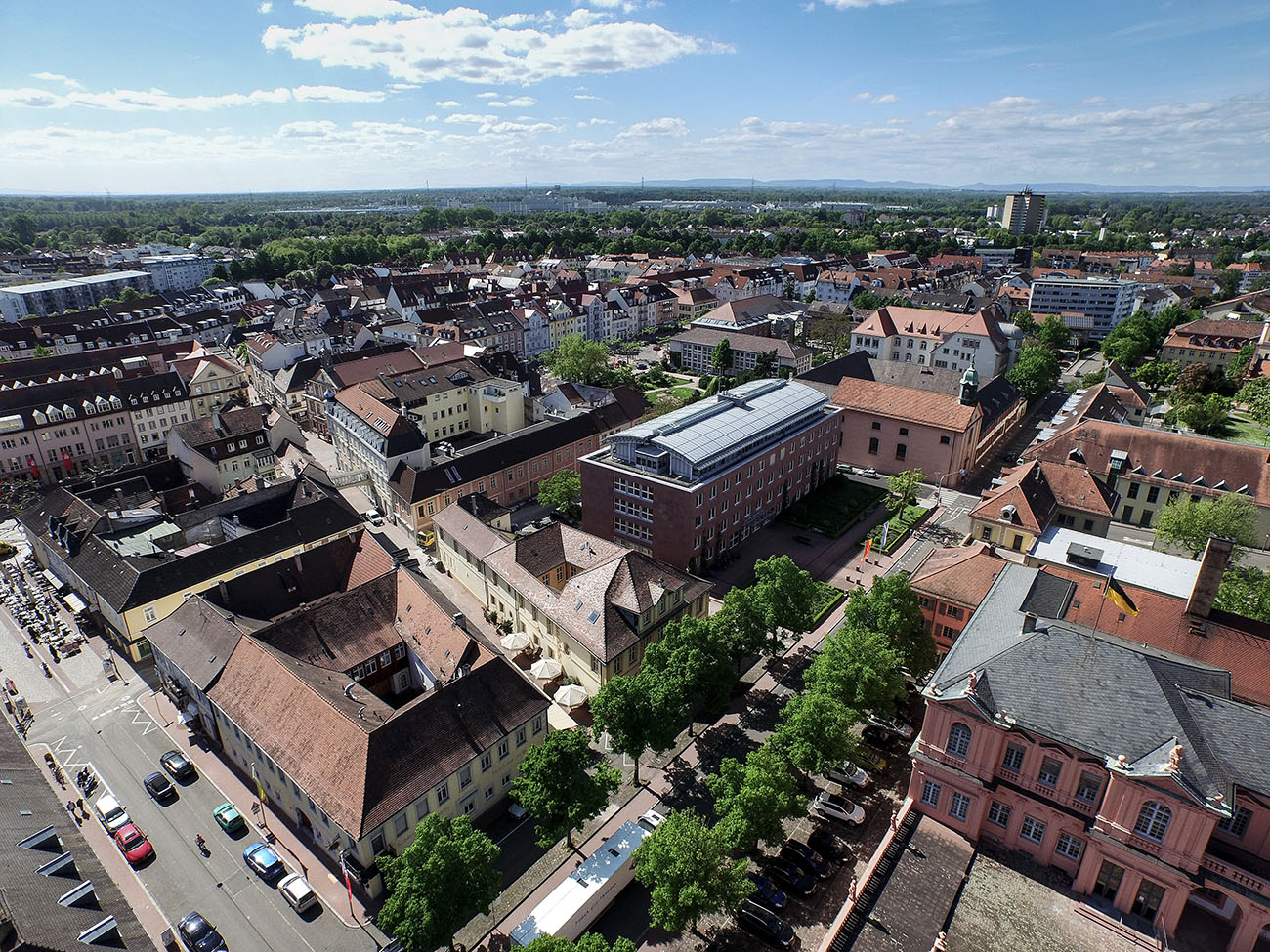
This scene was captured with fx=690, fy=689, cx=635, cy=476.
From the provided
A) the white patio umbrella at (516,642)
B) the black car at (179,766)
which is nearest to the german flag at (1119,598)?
the white patio umbrella at (516,642)

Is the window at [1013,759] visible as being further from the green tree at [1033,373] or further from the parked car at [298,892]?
the green tree at [1033,373]

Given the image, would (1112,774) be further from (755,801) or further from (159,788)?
(159,788)

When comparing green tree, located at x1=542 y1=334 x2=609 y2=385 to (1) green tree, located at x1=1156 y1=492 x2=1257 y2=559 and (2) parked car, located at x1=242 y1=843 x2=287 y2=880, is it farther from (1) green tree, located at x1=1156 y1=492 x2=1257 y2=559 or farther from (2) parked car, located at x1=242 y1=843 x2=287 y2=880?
(2) parked car, located at x1=242 y1=843 x2=287 y2=880

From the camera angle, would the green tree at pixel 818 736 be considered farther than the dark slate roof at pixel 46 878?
Yes

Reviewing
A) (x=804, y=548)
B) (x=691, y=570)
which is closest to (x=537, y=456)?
→ (x=691, y=570)

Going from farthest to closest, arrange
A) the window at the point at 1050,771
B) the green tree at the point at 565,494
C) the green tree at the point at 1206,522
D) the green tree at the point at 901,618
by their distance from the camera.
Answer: the green tree at the point at 565,494 < the green tree at the point at 1206,522 < the green tree at the point at 901,618 < the window at the point at 1050,771

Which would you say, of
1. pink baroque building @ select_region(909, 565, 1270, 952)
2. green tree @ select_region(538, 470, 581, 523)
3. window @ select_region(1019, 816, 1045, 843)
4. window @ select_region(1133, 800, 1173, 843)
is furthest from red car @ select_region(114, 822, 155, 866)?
window @ select_region(1133, 800, 1173, 843)

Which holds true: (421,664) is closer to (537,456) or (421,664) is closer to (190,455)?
(537,456)
